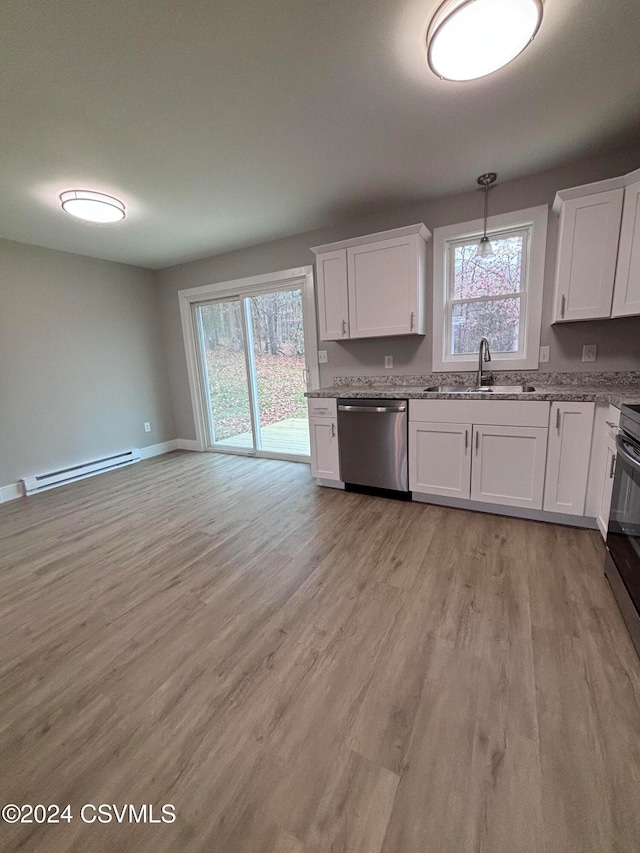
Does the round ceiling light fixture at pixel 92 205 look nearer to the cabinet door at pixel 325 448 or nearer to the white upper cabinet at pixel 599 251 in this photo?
the cabinet door at pixel 325 448

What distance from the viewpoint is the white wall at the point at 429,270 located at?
2492mm

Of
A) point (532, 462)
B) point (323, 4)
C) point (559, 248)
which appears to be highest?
point (323, 4)

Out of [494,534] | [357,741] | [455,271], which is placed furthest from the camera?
[455,271]

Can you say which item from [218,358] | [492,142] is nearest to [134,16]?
Answer: [492,142]

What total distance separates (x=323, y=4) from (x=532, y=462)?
2572 millimetres

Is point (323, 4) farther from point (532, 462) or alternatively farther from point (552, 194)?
point (532, 462)

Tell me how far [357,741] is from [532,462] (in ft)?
6.55

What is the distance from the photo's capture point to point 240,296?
4.18m

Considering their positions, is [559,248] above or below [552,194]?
below

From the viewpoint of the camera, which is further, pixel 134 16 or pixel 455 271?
pixel 455 271

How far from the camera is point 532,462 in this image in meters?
2.40

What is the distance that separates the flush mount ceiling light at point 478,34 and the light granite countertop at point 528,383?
1666 millimetres

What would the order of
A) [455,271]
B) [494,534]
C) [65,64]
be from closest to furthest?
[65,64]
[494,534]
[455,271]

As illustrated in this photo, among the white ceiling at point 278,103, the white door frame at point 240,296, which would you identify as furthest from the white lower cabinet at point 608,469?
the white door frame at point 240,296
